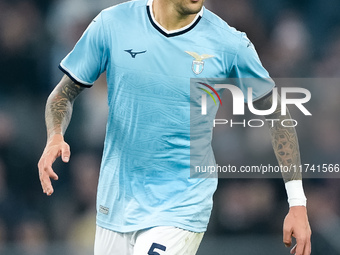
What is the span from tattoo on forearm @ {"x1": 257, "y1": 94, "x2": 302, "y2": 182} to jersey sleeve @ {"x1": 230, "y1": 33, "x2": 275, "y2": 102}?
0.15 meters

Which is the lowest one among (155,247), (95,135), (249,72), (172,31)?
(95,135)

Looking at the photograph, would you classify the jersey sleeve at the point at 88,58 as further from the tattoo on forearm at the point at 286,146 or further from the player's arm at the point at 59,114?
the tattoo on forearm at the point at 286,146

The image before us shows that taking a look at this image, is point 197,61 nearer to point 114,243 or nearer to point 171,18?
point 171,18

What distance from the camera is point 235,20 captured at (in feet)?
23.3

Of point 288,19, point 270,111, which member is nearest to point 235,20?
point 288,19

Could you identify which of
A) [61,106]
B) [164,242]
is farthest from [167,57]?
[164,242]

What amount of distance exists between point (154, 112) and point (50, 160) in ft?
2.24

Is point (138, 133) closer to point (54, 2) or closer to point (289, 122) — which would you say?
point (289, 122)

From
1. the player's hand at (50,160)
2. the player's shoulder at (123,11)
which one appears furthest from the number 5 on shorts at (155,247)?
the player's shoulder at (123,11)

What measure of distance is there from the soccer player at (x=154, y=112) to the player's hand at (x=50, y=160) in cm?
18

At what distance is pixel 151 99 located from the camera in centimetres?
396

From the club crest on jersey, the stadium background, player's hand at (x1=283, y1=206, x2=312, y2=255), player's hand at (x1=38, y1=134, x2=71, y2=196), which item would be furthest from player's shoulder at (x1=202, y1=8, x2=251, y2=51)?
the stadium background

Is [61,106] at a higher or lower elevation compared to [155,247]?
higher

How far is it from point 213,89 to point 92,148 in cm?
303
